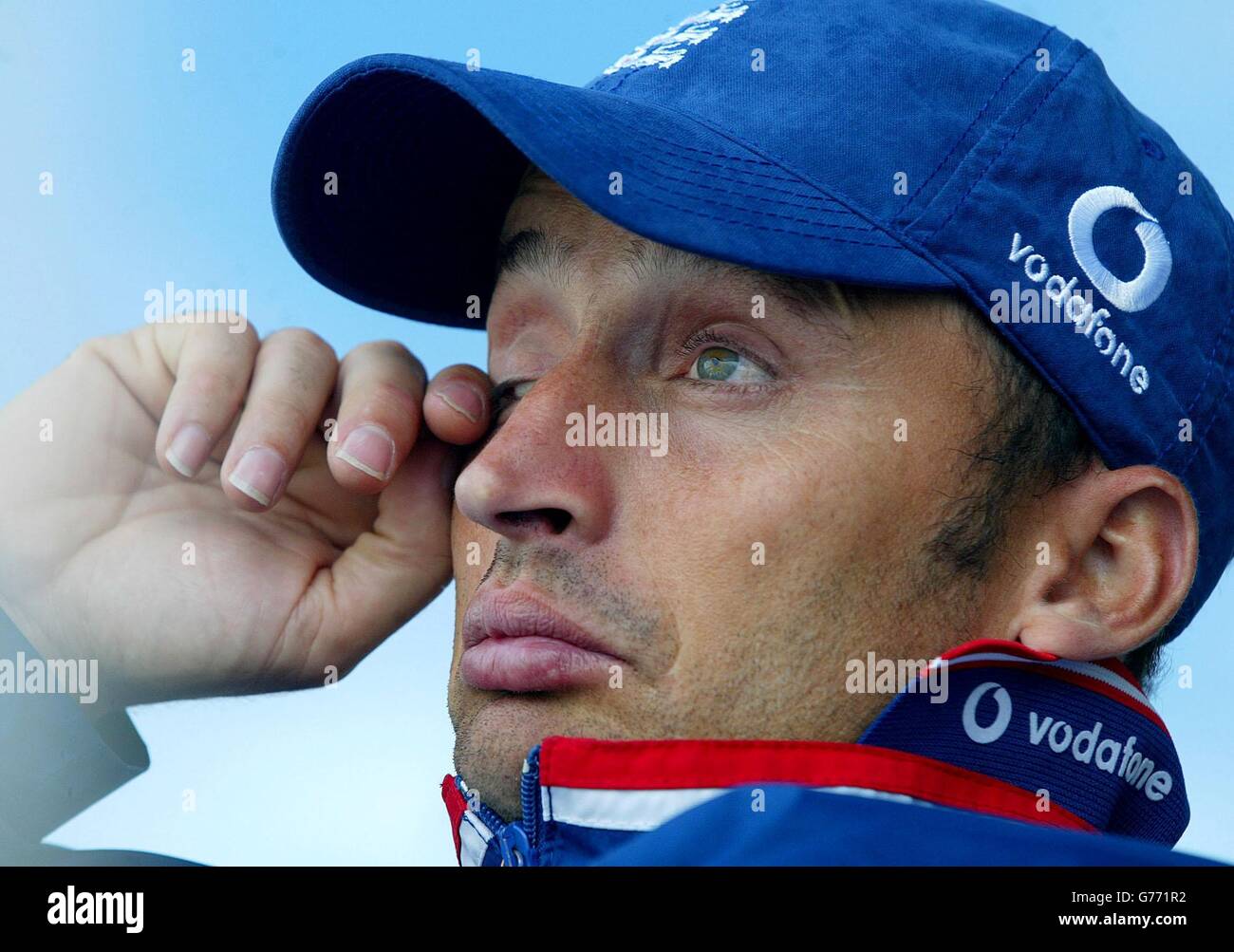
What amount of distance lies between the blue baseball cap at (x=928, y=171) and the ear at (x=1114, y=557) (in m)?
0.05

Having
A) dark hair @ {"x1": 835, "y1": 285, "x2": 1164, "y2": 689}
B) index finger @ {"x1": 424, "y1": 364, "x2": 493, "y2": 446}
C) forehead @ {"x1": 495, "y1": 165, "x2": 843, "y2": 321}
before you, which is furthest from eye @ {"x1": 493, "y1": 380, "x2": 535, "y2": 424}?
dark hair @ {"x1": 835, "y1": 285, "x2": 1164, "y2": 689}

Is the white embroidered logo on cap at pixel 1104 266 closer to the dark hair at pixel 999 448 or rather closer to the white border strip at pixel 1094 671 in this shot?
the dark hair at pixel 999 448

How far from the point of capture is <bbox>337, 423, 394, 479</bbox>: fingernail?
201 cm

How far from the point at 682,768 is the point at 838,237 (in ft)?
2.22

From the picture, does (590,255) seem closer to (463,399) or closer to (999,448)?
(463,399)

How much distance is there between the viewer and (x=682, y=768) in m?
1.49

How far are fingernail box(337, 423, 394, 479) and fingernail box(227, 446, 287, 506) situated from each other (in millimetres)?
101

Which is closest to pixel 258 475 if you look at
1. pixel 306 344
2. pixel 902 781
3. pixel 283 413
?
pixel 283 413

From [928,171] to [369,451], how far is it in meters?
0.93

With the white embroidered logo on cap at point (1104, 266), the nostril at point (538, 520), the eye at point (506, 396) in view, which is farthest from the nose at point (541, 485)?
the white embroidered logo on cap at point (1104, 266)

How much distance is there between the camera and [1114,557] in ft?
5.85

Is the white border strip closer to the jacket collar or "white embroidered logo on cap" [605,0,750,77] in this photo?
the jacket collar
